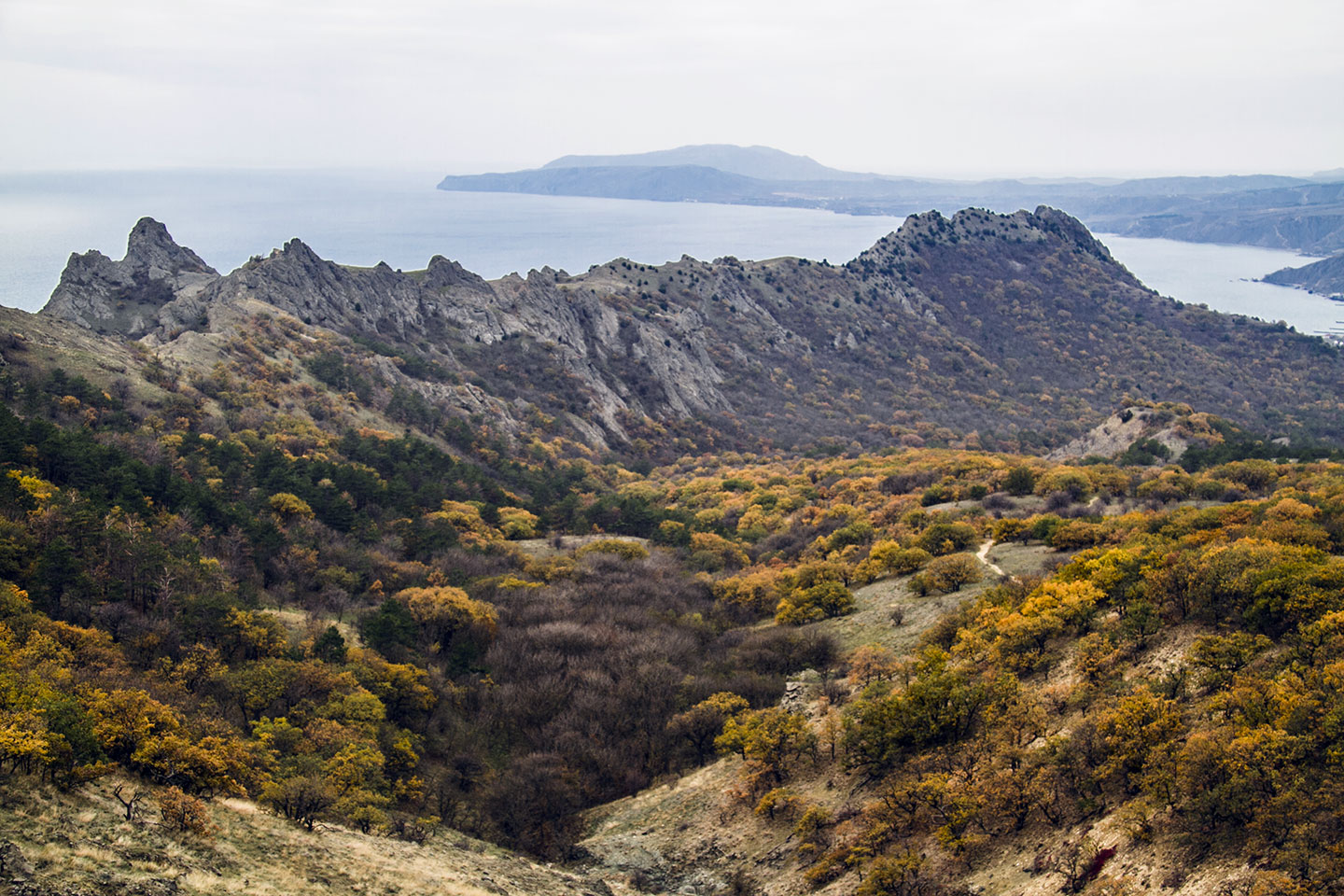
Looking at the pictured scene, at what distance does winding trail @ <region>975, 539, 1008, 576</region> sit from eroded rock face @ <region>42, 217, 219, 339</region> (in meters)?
76.0

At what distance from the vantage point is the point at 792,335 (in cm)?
13312

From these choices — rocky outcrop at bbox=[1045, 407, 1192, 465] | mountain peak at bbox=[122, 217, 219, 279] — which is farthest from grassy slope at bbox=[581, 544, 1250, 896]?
mountain peak at bbox=[122, 217, 219, 279]

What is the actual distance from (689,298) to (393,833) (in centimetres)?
11705

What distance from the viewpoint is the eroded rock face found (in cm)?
7600

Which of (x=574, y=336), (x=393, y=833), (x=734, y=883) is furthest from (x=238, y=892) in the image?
(x=574, y=336)

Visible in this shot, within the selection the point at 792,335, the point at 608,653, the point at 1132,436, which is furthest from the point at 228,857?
the point at 792,335

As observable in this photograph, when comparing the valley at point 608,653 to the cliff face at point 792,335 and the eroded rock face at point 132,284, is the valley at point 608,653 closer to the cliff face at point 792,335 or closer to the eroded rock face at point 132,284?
the eroded rock face at point 132,284

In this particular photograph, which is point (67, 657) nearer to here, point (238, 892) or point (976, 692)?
point (238, 892)

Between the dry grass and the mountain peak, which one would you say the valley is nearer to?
the dry grass

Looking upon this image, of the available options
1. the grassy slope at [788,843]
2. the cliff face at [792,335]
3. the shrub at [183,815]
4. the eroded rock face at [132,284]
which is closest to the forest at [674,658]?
the shrub at [183,815]

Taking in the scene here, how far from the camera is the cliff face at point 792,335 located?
87000mm

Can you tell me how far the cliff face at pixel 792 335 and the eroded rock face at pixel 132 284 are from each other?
0.83 ft

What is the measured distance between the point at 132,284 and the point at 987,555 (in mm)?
89051

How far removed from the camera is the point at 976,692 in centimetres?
2136
